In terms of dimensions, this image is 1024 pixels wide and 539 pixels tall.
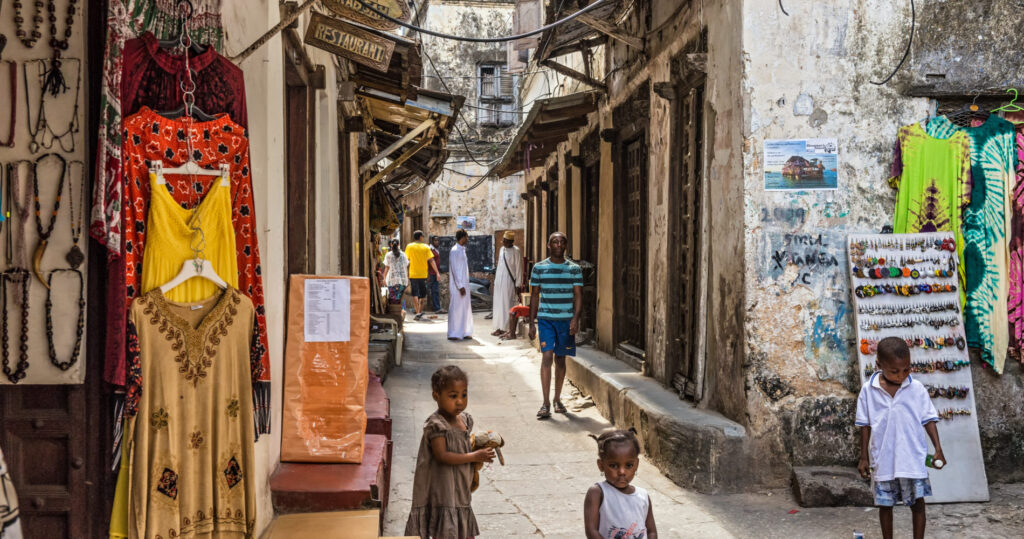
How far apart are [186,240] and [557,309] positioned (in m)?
5.41

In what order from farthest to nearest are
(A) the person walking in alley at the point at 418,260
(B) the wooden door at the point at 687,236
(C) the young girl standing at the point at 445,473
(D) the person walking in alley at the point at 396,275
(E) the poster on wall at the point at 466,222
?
(E) the poster on wall at the point at 466,222
(A) the person walking in alley at the point at 418,260
(D) the person walking in alley at the point at 396,275
(B) the wooden door at the point at 687,236
(C) the young girl standing at the point at 445,473

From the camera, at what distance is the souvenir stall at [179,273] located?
273 cm

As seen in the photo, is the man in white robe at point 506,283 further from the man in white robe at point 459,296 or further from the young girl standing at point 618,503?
the young girl standing at point 618,503

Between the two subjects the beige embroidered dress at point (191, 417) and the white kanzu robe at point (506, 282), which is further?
the white kanzu robe at point (506, 282)

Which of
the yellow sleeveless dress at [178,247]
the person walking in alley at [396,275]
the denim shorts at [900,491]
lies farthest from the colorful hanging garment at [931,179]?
the person walking in alley at [396,275]

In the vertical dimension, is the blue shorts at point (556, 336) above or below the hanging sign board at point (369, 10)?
below

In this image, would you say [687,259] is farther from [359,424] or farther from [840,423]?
[359,424]

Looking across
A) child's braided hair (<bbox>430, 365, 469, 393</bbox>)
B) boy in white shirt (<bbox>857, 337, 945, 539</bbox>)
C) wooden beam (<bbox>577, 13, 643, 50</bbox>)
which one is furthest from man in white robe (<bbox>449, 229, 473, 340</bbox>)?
child's braided hair (<bbox>430, 365, 469, 393</bbox>)

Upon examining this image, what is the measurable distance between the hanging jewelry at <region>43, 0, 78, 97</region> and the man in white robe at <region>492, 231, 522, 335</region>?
1237cm

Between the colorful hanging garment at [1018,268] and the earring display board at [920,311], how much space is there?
400 mm

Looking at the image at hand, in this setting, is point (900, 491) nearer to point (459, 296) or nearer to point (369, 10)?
point (369, 10)

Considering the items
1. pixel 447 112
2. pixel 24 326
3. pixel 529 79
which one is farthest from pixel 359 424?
pixel 529 79

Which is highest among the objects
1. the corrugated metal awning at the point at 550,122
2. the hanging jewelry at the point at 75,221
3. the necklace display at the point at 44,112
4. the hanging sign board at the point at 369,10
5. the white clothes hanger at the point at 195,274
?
the corrugated metal awning at the point at 550,122

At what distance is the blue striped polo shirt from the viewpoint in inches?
321
